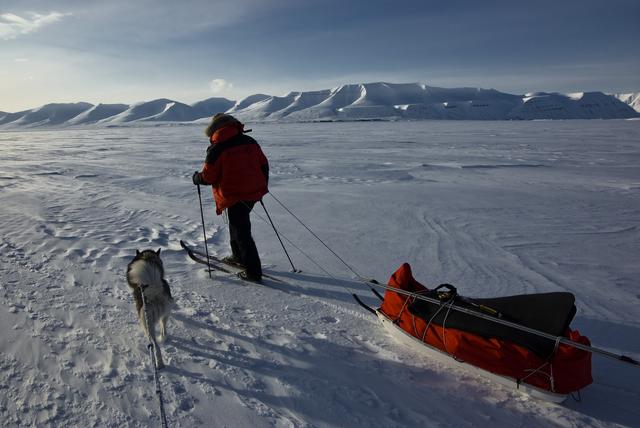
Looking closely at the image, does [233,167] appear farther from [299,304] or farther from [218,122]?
[299,304]

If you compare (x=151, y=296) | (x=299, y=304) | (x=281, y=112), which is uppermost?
(x=281, y=112)

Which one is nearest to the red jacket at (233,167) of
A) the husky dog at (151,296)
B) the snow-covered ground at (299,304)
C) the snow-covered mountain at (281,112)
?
the snow-covered ground at (299,304)

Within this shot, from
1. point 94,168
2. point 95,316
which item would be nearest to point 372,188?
point 95,316

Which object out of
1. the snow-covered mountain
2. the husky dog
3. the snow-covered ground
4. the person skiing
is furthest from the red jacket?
the snow-covered mountain

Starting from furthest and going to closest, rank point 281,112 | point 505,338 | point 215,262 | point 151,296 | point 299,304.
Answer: point 281,112
point 215,262
point 299,304
point 151,296
point 505,338

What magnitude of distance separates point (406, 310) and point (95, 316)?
2.61m

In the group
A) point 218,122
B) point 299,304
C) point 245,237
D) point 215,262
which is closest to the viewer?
point 299,304

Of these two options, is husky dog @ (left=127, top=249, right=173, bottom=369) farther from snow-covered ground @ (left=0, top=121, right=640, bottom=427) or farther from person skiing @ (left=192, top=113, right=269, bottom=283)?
person skiing @ (left=192, top=113, right=269, bottom=283)

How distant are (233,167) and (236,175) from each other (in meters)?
0.09

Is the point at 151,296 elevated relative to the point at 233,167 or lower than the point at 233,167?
lower

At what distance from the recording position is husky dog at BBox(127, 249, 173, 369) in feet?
8.66

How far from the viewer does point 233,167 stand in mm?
3723

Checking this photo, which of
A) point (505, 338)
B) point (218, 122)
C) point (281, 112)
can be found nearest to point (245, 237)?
point (218, 122)

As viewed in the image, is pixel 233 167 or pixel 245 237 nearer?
pixel 233 167
